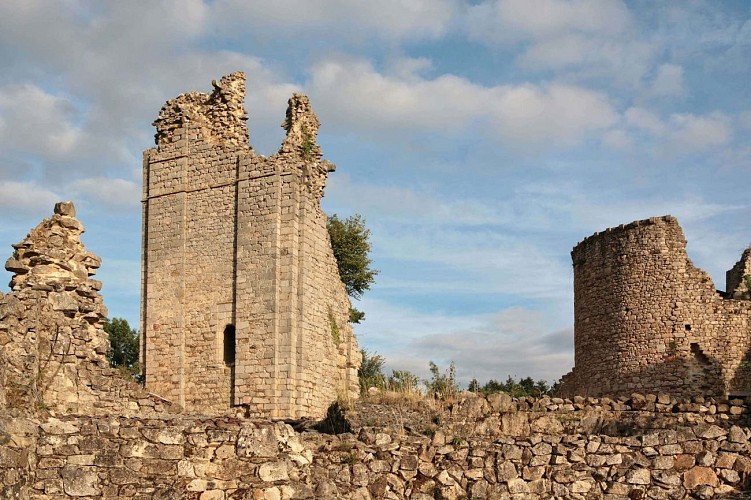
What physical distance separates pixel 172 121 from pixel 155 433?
17.9 meters

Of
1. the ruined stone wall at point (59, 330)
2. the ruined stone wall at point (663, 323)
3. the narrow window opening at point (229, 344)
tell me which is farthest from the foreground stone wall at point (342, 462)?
the ruined stone wall at point (663, 323)

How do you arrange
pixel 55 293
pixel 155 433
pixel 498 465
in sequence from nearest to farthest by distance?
pixel 155 433, pixel 498 465, pixel 55 293

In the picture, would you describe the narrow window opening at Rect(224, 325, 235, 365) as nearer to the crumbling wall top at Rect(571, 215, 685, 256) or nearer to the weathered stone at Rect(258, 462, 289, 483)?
the crumbling wall top at Rect(571, 215, 685, 256)

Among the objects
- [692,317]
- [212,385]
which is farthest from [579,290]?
[212,385]

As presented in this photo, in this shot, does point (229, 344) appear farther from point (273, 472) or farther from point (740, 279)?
point (273, 472)

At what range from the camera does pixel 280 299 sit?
23.9 m

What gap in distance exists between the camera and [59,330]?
11883mm

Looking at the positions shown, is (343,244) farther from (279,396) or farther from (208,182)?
(279,396)

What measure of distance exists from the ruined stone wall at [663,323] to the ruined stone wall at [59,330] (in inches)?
603

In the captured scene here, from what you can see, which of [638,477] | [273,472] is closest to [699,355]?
[638,477]

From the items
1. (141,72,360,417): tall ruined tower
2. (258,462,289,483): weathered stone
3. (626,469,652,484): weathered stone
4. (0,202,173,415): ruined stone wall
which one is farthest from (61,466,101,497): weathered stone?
(141,72,360,417): tall ruined tower

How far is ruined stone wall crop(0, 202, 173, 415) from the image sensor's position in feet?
35.9

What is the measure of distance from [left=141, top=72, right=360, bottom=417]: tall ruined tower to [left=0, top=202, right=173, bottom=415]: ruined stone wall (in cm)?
1010

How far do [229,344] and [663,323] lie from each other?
10443mm
